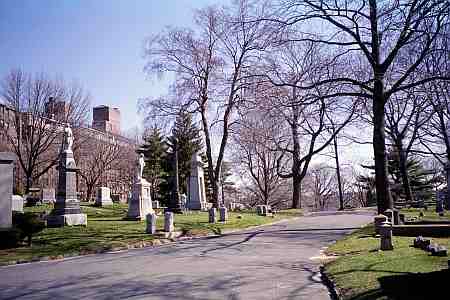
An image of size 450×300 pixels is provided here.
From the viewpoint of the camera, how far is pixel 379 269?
830 cm

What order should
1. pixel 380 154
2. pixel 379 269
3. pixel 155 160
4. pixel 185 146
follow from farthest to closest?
1. pixel 155 160
2. pixel 185 146
3. pixel 380 154
4. pixel 379 269

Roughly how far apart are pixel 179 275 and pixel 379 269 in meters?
4.28

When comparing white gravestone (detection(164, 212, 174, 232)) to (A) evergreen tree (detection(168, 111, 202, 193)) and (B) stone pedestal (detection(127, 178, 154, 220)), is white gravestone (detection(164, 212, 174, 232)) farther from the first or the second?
(A) evergreen tree (detection(168, 111, 202, 193))

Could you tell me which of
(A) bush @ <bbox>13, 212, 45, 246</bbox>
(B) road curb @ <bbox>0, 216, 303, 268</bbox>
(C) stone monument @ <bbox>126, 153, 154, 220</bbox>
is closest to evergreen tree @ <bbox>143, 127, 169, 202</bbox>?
(C) stone monument @ <bbox>126, 153, 154, 220</bbox>

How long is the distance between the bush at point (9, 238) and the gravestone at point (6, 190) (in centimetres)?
59

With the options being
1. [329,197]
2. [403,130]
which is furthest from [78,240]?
[329,197]

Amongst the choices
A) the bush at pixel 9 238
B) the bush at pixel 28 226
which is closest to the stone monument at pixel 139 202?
the bush at pixel 28 226

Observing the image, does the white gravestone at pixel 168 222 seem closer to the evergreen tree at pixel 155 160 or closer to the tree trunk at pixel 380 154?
the tree trunk at pixel 380 154

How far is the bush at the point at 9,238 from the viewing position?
1519 cm

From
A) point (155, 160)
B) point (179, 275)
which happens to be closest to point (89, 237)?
point (179, 275)

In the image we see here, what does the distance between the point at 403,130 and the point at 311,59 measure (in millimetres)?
24595

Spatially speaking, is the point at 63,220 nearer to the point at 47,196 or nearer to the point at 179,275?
the point at 179,275

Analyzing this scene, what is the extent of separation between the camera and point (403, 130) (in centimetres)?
3988

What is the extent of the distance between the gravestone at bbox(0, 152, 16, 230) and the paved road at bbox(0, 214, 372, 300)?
467 cm
